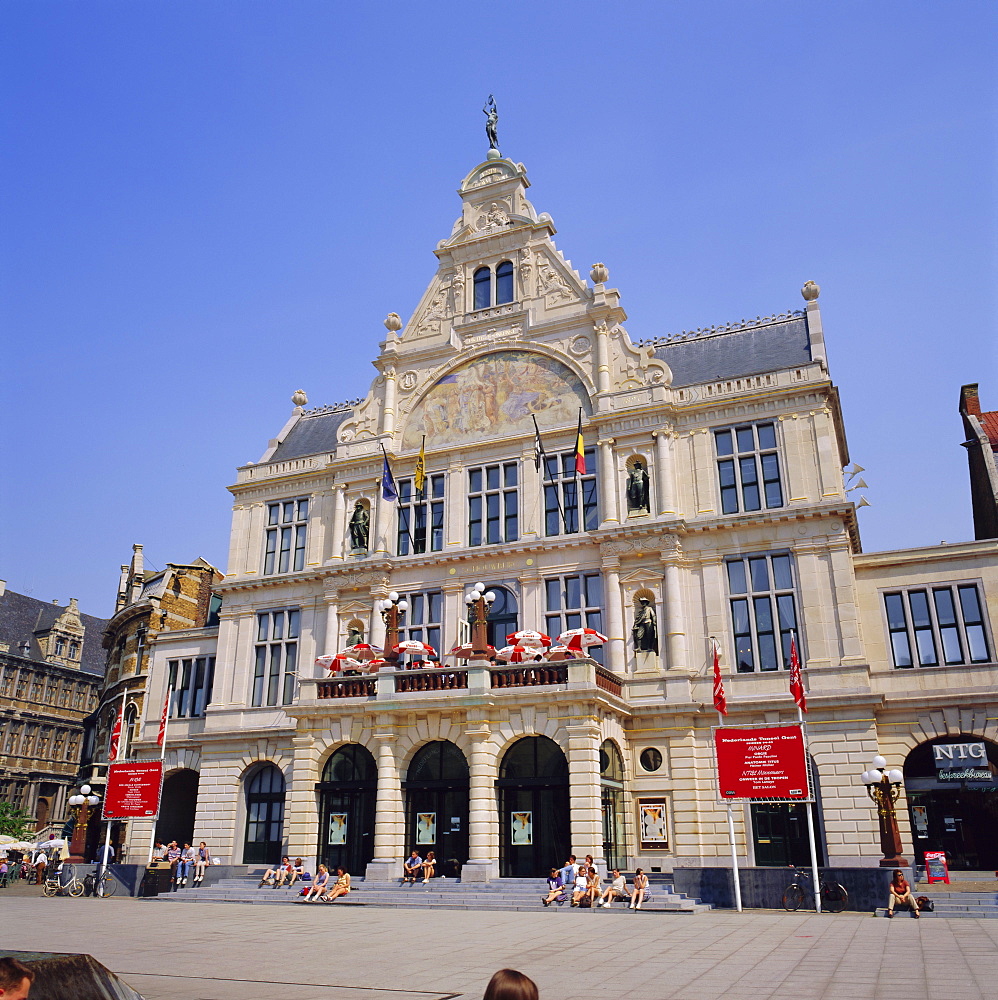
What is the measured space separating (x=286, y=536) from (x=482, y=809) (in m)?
19.1

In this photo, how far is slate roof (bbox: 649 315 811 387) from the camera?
39.6 meters

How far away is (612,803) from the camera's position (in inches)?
1320

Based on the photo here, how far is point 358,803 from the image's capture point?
3559 cm

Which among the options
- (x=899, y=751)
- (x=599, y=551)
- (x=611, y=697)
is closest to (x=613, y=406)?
(x=599, y=551)

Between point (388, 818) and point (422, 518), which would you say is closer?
point (388, 818)

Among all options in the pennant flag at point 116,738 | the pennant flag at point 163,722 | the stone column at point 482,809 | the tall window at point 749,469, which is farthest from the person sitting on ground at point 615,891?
the pennant flag at point 116,738

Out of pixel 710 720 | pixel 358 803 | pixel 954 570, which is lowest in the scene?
pixel 358 803

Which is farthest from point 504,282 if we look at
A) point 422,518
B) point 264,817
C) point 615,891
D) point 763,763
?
point 615,891

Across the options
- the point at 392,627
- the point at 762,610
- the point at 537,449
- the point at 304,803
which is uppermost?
the point at 537,449

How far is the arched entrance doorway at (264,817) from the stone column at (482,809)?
11843mm

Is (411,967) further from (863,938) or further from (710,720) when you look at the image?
(710,720)

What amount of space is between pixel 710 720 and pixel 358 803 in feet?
45.4

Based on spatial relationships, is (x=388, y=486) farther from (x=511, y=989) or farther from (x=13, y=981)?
(x=511, y=989)

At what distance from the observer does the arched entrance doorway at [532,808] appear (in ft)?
106
